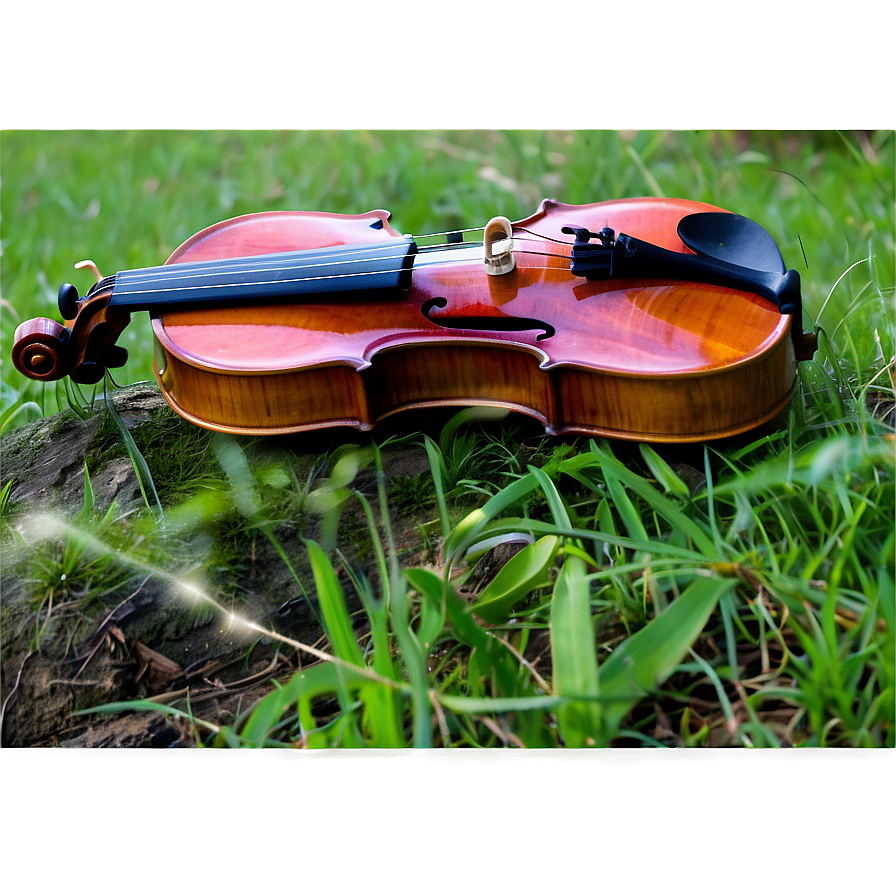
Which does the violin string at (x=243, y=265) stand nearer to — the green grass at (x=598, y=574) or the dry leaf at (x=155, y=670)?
the green grass at (x=598, y=574)

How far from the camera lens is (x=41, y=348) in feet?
4.25

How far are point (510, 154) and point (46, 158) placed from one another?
135cm

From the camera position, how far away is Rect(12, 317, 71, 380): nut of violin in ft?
4.22

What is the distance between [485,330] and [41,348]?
706 mm

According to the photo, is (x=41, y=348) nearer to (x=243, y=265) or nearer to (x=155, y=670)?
(x=243, y=265)

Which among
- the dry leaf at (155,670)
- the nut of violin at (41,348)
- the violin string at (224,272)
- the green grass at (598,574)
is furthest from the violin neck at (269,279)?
the dry leaf at (155,670)

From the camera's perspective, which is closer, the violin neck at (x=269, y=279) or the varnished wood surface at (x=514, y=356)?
the varnished wood surface at (x=514, y=356)

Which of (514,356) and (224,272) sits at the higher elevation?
(224,272)

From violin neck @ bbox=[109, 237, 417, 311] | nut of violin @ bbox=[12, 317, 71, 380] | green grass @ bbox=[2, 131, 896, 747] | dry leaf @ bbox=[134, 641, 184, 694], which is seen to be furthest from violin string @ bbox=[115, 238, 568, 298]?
dry leaf @ bbox=[134, 641, 184, 694]

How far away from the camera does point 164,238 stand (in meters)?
2.40

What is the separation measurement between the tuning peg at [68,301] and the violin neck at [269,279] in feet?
0.27

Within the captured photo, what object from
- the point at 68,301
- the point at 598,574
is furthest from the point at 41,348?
the point at 598,574

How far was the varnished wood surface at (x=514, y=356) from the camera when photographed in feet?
3.67

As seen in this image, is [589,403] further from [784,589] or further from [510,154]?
[510,154]
